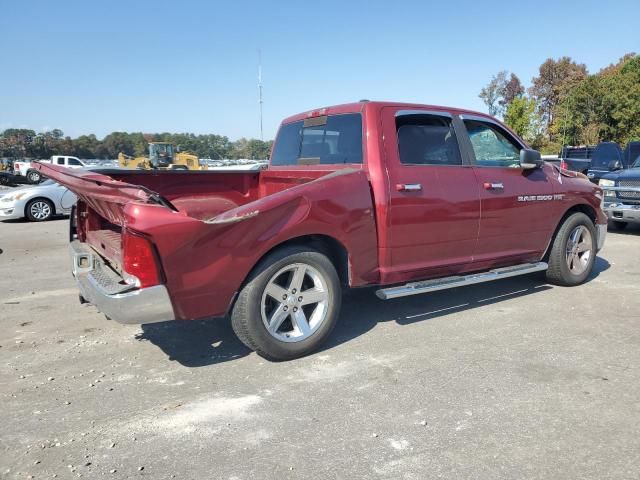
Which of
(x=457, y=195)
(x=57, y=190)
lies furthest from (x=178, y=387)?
(x=57, y=190)

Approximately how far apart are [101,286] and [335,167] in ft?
6.80

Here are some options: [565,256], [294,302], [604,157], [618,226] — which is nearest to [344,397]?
[294,302]

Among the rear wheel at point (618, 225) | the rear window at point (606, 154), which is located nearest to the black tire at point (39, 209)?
the rear wheel at point (618, 225)

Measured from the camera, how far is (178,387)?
332 centimetres

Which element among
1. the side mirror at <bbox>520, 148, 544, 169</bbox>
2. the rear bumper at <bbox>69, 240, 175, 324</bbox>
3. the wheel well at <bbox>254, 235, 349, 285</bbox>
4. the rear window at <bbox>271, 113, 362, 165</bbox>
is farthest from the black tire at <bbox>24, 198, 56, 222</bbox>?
the side mirror at <bbox>520, 148, 544, 169</bbox>

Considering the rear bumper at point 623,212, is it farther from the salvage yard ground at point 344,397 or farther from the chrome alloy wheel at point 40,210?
the chrome alloy wheel at point 40,210

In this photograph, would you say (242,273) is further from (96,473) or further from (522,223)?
(522,223)

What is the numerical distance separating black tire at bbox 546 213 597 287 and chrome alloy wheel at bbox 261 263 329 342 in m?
3.06

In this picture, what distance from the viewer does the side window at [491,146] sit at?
4.78 metres

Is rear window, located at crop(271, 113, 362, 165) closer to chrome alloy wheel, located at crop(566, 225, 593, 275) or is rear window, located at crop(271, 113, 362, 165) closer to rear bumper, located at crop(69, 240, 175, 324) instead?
rear bumper, located at crop(69, 240, 175, 324)

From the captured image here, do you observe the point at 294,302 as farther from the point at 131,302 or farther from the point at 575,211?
the point at 575,211

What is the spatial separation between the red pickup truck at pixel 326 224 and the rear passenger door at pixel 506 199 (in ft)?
0.05

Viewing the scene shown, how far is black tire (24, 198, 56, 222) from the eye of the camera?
12539mm

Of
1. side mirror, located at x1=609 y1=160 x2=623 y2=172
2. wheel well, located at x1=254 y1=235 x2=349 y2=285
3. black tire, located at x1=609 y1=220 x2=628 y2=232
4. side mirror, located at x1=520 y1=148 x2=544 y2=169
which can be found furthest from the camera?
side mirror, located at x1=609 y1=160 x2=623 y2=172
